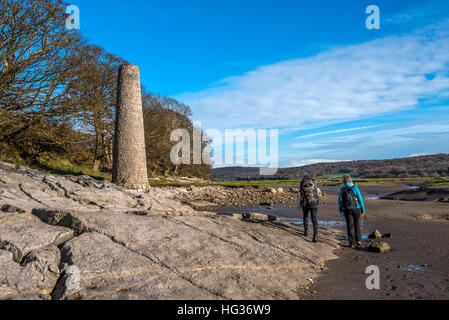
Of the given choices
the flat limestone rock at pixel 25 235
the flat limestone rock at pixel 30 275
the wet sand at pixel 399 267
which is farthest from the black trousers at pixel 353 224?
the flat limestone rock at pixel 30 275

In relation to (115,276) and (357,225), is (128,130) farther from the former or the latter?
(115,276)

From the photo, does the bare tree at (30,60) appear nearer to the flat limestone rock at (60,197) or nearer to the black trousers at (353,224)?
the flat limestone rock at (60,197)

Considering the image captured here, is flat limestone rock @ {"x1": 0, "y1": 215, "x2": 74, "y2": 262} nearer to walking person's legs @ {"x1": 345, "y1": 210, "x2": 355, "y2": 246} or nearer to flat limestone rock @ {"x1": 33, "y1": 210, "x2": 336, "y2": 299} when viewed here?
flat limestone rock @ {"x1": 33, "y1": 210, "x2": 336, "y2": 299}

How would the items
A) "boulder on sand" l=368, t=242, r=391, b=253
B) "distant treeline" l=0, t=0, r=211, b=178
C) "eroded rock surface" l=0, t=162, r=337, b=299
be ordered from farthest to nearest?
1. "distant treeline" l=0, t=0, r=211, b=178
2. "boulder on sand" l=368, t=242, r=391, b=253
3. "eroded rock surface" l=0, t=162, r=337, b=299

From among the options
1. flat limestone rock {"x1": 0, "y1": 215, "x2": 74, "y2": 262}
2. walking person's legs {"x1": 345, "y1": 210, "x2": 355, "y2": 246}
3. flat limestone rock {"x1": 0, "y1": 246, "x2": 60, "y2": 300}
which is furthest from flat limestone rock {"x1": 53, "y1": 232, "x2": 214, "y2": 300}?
walking person's legs {"x1": 345, "y1": 210, "x2": 355, "y2": 246}

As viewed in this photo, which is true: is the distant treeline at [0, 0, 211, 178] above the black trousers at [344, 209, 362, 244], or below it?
above

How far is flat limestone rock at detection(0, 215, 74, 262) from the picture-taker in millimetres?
5310

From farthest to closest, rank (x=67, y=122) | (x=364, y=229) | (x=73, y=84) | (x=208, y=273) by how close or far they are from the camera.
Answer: (x=67, y=122)
(x=73, y=84)
(x=364, y=229)
(x=208, y=273)

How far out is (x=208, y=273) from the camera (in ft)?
18.6

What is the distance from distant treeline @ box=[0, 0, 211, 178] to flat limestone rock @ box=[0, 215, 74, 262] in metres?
12.1

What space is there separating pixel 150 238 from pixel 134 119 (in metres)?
11.7

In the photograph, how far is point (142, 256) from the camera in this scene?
5.85m

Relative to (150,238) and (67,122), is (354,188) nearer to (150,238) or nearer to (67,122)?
(150,238)
